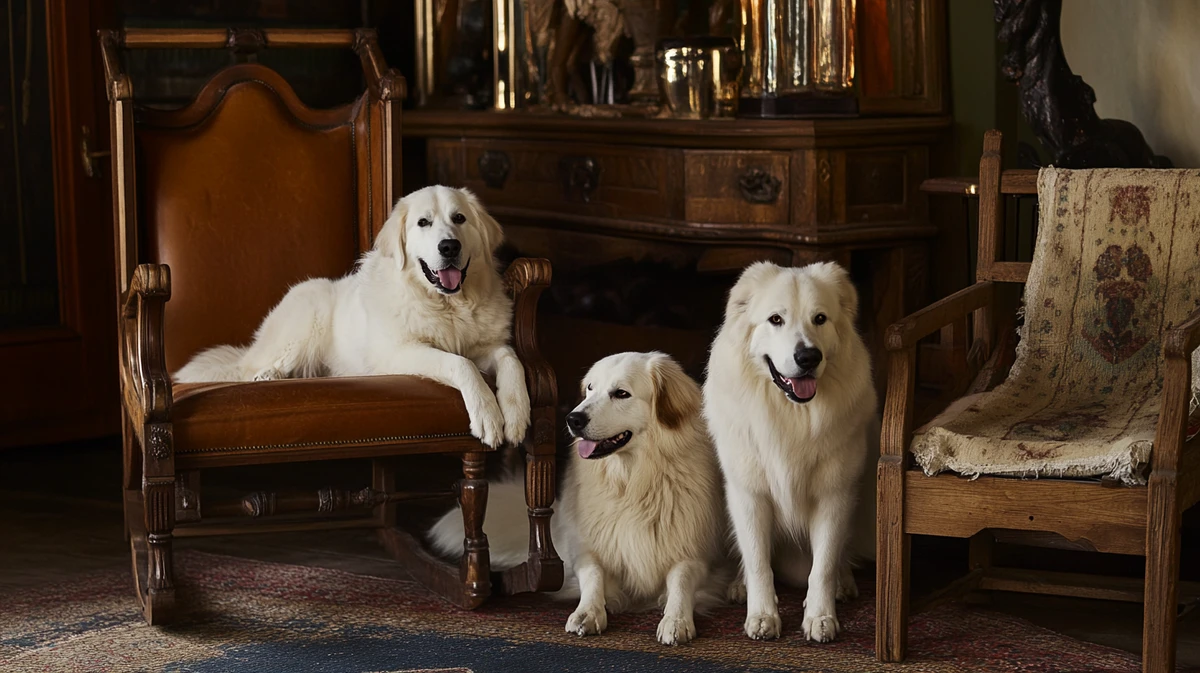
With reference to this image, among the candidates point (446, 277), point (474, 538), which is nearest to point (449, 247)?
point (446, 277)

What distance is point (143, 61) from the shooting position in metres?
5.25

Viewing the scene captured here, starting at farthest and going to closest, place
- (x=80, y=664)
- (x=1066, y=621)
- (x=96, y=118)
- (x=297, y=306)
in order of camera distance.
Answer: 1. (x=96, y=118)
2. (x=297, y=306)
3. (x=1066, y=621)
4. (x=80, y=664)

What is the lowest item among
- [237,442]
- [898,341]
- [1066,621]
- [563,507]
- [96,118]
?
[1066,621]

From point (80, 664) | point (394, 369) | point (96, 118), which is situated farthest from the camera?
point (96, 118)

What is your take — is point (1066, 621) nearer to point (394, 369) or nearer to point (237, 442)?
point (394, 369)

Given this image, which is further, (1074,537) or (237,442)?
(237,442)

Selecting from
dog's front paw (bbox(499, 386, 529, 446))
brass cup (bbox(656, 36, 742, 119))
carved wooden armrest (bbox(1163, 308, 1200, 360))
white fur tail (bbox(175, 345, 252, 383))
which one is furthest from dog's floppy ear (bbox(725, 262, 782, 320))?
brass cup (bbox(656, 36, 742, 119))

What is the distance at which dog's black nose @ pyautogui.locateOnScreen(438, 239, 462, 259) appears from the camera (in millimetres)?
3343

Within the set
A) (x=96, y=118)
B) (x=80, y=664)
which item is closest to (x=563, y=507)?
(x=80, y=664)

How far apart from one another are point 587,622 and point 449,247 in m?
0.92

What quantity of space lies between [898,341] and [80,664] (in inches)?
71.1

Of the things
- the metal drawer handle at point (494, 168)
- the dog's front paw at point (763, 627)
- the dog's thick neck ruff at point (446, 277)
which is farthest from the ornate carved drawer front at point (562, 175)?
the dog's front paw at point (763, 627)

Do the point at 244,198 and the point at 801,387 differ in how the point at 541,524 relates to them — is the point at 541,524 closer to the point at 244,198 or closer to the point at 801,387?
the point at 801,387

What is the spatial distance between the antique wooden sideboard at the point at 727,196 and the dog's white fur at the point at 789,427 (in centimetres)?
125
